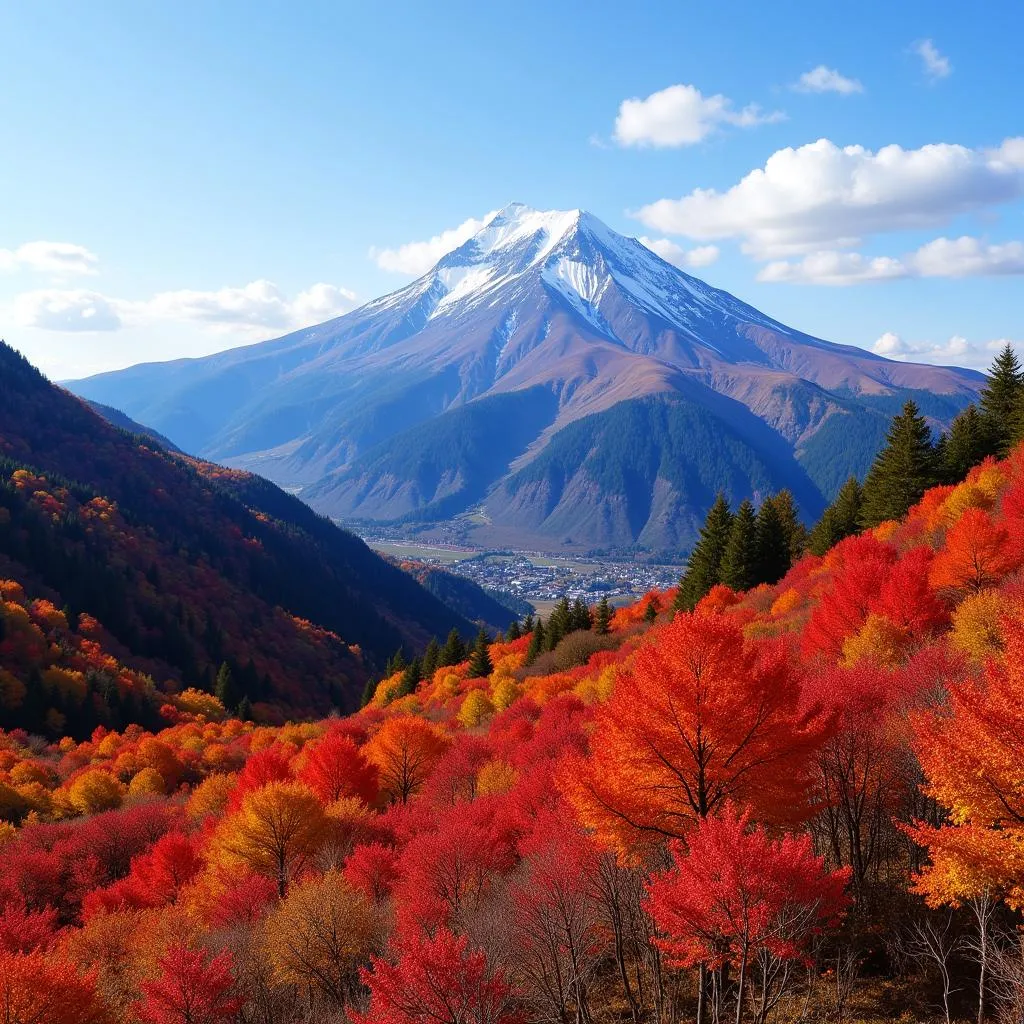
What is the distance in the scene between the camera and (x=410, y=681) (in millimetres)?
101938

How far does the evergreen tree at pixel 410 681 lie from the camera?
101144 mm

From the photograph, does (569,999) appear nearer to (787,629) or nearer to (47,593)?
(787,629)

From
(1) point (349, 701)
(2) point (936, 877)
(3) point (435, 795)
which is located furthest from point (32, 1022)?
(1) point (349, 701)

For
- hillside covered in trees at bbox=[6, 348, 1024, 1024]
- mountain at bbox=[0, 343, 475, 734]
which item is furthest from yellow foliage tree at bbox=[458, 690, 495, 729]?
mountain at bbox=[0, 343, 475, 734]

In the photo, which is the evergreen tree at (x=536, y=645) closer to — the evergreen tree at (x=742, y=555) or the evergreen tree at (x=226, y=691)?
the evergreen tree at (x=742, y=555)

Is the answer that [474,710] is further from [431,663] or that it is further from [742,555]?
[431,663]

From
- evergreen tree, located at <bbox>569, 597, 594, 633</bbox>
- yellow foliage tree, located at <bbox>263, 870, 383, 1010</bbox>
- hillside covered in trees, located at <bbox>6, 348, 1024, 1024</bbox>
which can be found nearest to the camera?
hillside covered in trees, located at <bbox>6, 348, 1024, 1024</bbox>

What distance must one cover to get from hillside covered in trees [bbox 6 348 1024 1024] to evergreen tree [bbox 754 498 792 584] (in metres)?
21.0

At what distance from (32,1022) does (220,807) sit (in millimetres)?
40977

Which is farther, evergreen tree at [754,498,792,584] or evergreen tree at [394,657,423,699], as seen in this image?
evergreen tree at [394,657,423,699]

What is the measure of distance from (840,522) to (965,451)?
13130 millimetres

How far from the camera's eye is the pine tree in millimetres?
66438

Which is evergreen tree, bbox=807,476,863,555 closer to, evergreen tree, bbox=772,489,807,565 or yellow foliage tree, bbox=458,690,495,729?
evergreen tree, bbox=772,489,807,565

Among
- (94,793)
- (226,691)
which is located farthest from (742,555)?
(226,691)
